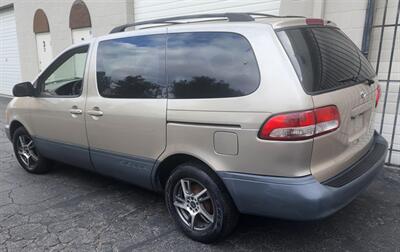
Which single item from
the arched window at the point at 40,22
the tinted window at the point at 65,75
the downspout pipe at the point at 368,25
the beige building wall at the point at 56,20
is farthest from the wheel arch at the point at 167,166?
the arched window at the point at 40,22

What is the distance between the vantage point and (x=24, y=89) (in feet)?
13.7

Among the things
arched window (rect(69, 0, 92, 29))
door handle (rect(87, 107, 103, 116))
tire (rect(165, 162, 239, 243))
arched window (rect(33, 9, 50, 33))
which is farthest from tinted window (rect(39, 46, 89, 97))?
arched window (rect(33, 9, 50, 33))

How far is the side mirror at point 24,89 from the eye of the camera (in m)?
4.17

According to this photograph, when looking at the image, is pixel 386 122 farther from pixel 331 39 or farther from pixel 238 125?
pixel 238 125

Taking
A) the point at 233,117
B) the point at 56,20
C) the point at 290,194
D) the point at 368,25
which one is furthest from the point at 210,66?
the point at 56,20

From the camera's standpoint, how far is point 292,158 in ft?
7.48

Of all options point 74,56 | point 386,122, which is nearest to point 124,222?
point 74,56

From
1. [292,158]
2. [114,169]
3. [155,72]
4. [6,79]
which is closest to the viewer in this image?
[292,158]

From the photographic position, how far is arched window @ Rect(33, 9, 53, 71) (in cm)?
1122

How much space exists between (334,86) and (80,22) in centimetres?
898

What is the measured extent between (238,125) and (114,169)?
5.38 feet

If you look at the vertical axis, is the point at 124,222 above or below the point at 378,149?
below

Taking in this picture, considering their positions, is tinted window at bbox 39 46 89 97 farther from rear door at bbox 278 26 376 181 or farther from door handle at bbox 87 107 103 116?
rear door at bbox 278 26 376 181

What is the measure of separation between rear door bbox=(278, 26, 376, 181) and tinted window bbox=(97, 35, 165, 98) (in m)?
1.14
